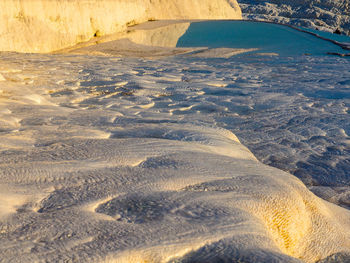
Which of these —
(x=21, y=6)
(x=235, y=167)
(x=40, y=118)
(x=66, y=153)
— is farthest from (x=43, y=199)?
(x=21, y=6)

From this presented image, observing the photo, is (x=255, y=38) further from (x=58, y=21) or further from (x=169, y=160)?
(x=169, y=160)

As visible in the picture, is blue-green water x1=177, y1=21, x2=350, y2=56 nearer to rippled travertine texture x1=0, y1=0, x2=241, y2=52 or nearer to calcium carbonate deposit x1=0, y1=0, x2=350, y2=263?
rippled travertine texture x1=0, y1=0, x2=241, y2=52

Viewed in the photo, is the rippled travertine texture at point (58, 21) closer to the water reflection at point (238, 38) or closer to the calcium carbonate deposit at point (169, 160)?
the calcium carbonate deposit at point (169, 160)

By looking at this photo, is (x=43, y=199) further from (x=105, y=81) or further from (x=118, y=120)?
(x=105, y=81)

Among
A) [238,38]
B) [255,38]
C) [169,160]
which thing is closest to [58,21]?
[238,38]

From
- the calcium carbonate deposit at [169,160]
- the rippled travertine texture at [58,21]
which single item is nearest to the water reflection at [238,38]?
the rippled travertine texture at [58,21]

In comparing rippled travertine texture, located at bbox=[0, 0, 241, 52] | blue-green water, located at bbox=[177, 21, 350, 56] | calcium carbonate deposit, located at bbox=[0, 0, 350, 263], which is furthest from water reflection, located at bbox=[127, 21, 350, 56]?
calcium carbonate deposit, located at bbox=[0, 0, 350, 263]
